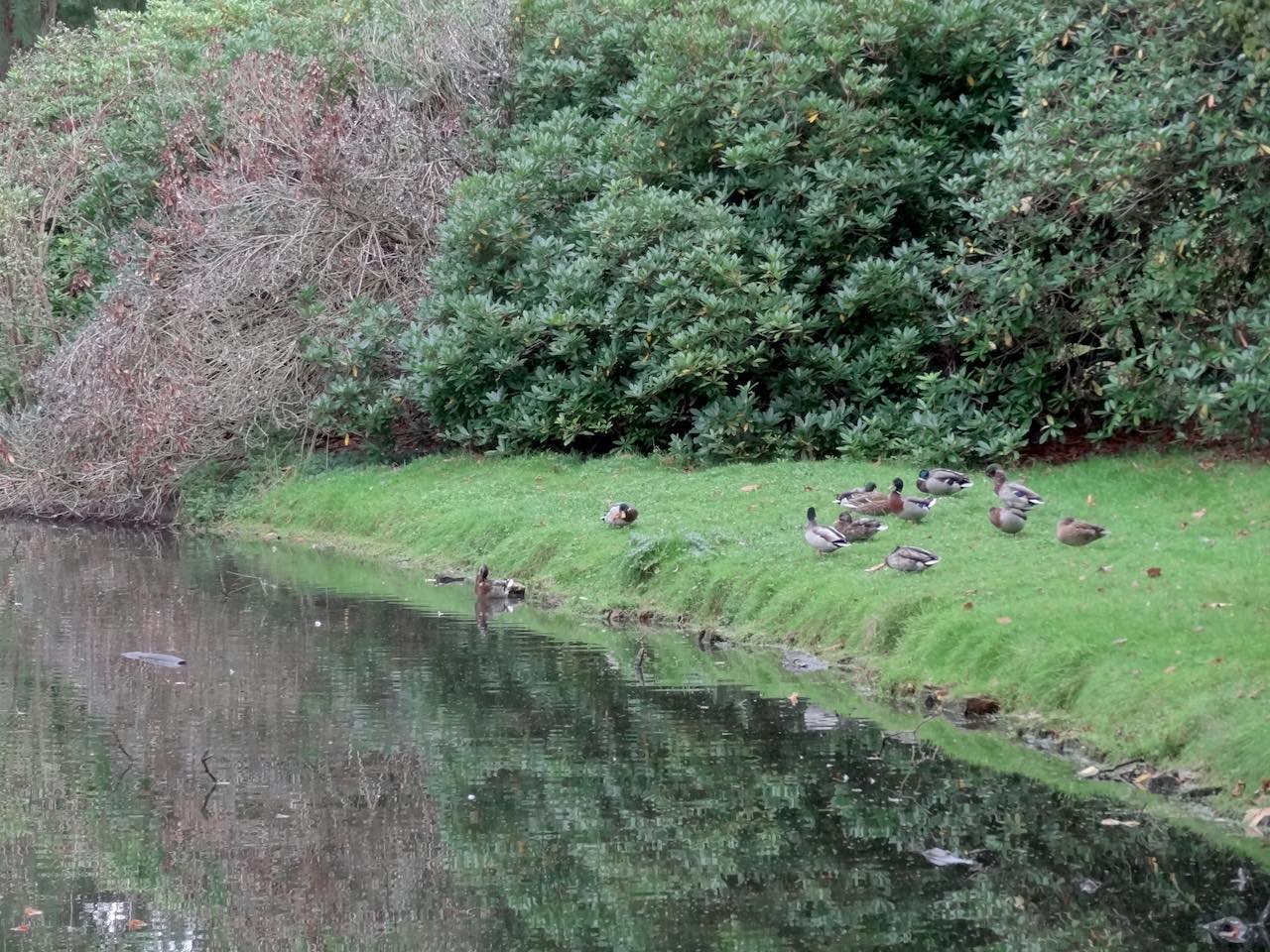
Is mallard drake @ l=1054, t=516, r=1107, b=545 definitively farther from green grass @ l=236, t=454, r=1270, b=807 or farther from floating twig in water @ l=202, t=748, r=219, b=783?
floating twig in water @ l=202, t=748, r=219, b=783

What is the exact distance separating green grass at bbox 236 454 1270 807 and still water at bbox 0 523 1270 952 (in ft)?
3.70

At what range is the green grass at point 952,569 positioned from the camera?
512 inches

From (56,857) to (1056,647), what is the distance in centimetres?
765

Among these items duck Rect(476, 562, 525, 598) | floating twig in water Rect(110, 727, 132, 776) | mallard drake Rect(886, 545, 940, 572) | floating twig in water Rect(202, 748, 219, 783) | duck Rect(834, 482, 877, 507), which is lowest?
duck Rect(476, 562, 525, 598)

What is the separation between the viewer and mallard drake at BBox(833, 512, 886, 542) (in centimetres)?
1877

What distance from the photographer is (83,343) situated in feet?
105

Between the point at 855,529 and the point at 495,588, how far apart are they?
4951 mm

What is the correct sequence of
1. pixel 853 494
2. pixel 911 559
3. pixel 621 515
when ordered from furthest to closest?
1. pixel 621 515
2. pixel 853 494
3. pixel 911 559

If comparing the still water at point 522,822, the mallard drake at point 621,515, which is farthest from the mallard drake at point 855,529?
the mallard drake at point 621,515

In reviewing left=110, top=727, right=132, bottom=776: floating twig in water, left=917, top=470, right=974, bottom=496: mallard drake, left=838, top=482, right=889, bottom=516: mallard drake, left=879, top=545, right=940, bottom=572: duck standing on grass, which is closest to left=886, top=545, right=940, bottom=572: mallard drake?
left=879, top=545, right=940, bottom=572: duck standing on grass

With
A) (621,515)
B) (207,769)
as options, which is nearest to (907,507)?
(621,515)

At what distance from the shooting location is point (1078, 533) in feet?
57.2

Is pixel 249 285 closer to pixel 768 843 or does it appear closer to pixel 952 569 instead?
pixel 952 569

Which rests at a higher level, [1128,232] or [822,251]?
[1128,232]
